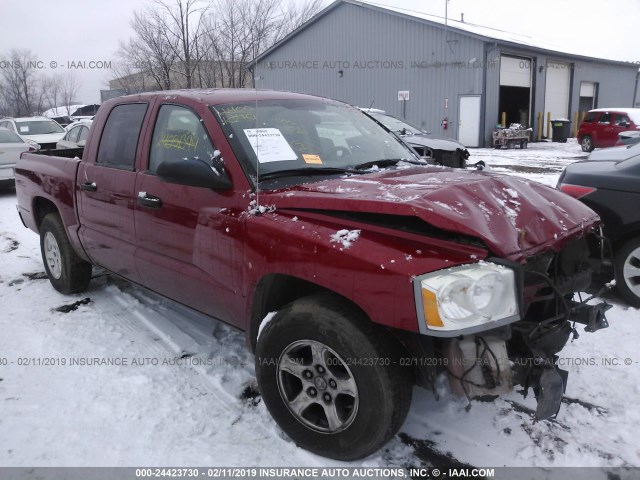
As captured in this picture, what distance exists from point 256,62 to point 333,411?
1063 inches

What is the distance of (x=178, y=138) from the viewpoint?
11.3ft

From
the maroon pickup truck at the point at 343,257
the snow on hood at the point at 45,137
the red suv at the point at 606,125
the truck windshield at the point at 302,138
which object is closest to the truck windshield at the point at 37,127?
the snow on hood at the point at 45,137

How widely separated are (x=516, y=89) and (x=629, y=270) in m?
22.4

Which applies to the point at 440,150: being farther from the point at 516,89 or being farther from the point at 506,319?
the point at 516,89

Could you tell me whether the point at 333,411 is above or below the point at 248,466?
above

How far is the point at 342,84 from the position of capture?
82.8 ft

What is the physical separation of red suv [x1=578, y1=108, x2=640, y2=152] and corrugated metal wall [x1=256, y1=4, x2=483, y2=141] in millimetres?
4451

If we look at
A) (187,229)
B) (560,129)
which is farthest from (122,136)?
(560,129)

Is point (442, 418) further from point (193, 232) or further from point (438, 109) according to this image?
point (438, 109)

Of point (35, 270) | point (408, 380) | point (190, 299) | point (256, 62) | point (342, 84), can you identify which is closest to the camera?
point (408, 380)

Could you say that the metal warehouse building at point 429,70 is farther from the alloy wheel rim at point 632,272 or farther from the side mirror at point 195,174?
the side mirror at point 195,174

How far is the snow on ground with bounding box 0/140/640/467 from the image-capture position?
105 inches

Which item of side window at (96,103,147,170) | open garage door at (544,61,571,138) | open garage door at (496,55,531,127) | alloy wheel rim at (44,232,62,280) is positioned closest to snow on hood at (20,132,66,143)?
alloy wheel rim at (44,232,62,280)

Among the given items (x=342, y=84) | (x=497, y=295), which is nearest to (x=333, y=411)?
(x=497, y=295)
